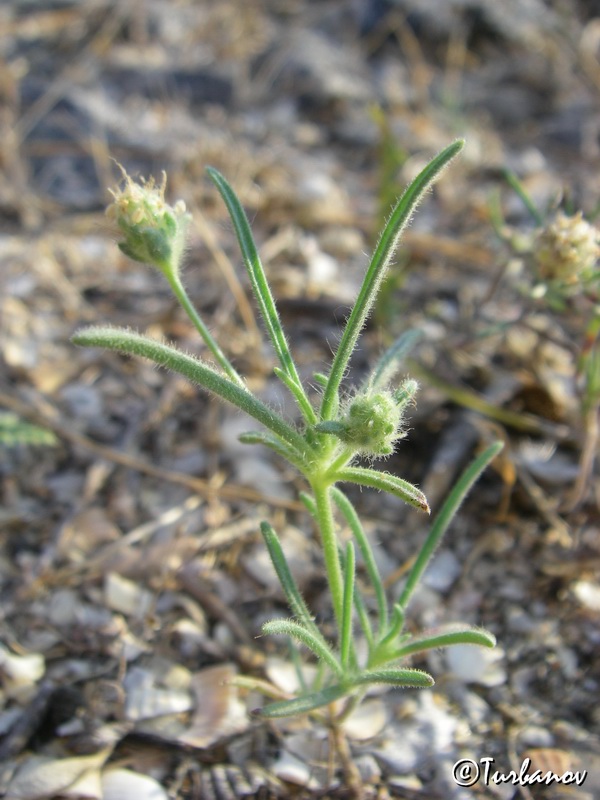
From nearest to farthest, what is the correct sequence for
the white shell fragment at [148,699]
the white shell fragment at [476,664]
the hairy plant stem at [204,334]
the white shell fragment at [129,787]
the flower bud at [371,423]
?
1. the flower bud at [371,423]
2. the hairy plant stem at [204,334]
3. the white shell fragment at [129,787]
4. the white shell fragment at [148,699]
5. the white shell fragment at [476,664]

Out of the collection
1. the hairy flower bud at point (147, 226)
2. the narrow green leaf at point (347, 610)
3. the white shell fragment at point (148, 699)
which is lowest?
the white shell fragment at point (148, 699)

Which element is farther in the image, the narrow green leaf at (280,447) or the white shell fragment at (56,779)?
the white shell fragment at (56,779)

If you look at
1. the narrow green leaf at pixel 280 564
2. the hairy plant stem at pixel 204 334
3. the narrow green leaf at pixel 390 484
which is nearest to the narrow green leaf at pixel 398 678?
the narrow green leaf at pixel 280 564

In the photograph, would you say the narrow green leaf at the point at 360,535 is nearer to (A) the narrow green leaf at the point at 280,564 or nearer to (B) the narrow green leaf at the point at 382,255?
(A) the narrow green leaf at the point at 280,564

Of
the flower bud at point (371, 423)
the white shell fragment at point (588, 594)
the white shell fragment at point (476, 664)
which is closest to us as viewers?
the flower bud at point (371, 423)

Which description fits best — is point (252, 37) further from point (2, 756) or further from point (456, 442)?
point (2, 756)

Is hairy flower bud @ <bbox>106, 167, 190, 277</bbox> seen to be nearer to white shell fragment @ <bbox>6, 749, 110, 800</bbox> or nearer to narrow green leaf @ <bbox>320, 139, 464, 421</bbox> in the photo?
narrow green leaf @ <bbox>320, 139, 464, 421</bbox>

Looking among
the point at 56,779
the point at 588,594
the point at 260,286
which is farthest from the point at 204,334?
the point at 588,594
